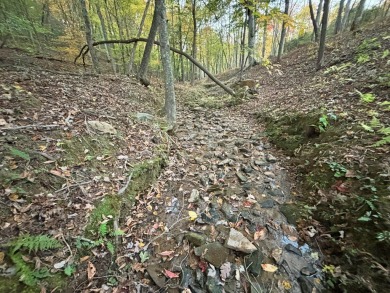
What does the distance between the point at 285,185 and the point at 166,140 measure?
121 inches

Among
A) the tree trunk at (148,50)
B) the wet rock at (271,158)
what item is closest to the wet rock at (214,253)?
the wet rock at (271,158)

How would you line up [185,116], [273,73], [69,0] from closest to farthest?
[185,116] < [273,73] < [69,0]

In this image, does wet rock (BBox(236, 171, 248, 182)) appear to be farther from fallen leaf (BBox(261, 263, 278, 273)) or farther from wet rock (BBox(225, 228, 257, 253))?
fallen leaf (BBox(261, 263, 278, 273))

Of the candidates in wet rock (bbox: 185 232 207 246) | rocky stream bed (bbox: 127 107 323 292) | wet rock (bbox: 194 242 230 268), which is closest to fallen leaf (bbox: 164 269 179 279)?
rocky stream bed (bbox: 127 107 323 292)

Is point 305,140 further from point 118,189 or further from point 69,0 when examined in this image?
point 69,0

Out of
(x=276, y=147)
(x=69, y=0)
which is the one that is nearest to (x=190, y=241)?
(x=276, y=147)

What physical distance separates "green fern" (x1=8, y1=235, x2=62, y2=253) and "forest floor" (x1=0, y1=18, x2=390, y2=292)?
16 millimetres

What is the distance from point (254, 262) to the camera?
2697mm

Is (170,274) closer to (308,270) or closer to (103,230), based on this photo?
(103,230)

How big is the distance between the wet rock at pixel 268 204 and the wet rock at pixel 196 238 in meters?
1.28

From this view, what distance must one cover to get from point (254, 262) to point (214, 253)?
0.55m

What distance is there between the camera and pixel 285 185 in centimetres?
411

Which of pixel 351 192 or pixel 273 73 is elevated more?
pixel 273 73

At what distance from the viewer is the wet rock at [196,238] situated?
2948 millimetres
